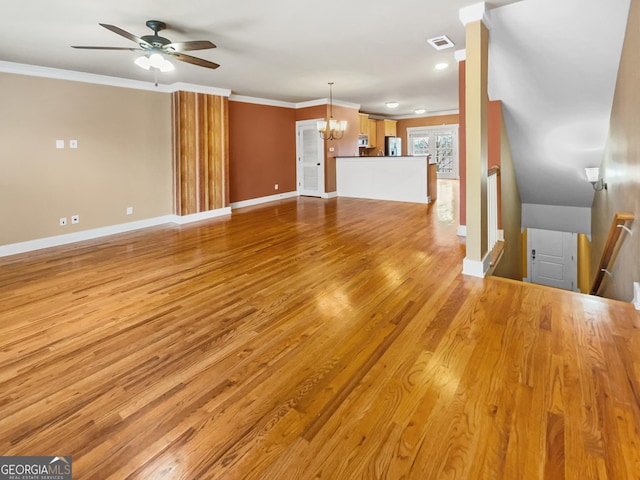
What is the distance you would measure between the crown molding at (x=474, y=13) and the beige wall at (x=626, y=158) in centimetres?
111

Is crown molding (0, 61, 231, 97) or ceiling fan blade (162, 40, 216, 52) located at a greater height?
crown molding (0, 61, 231, 97)

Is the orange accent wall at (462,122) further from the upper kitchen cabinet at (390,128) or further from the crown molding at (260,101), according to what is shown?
the upper kitchen cabinet at (390,128)

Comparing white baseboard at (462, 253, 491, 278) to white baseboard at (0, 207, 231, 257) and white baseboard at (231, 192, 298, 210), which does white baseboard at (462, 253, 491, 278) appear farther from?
white baseboard at (231, 192, 298, 210)

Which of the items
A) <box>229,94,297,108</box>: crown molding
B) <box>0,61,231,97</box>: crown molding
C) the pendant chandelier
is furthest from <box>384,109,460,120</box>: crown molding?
<box>0,61,231,97</box>: crown molding

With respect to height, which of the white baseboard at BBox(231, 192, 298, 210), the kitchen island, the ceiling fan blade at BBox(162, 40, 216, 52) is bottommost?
the white baseboard at BBox(231, 192, 298, 210)

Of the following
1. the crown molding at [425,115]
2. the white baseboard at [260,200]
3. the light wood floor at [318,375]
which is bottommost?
the light wood floor at [318,375]

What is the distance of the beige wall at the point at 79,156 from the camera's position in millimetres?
4730

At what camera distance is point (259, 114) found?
328 inches

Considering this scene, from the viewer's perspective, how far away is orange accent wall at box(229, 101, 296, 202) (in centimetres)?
791

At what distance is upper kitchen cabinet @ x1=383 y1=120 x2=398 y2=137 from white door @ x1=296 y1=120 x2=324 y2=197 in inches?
158

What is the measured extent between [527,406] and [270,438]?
1.22 meters

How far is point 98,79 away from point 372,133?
26.9ft

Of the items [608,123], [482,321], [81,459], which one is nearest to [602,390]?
[482,321]

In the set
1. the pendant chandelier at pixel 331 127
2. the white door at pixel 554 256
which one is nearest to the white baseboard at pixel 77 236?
the pendant chandelier at pixel 331 127
